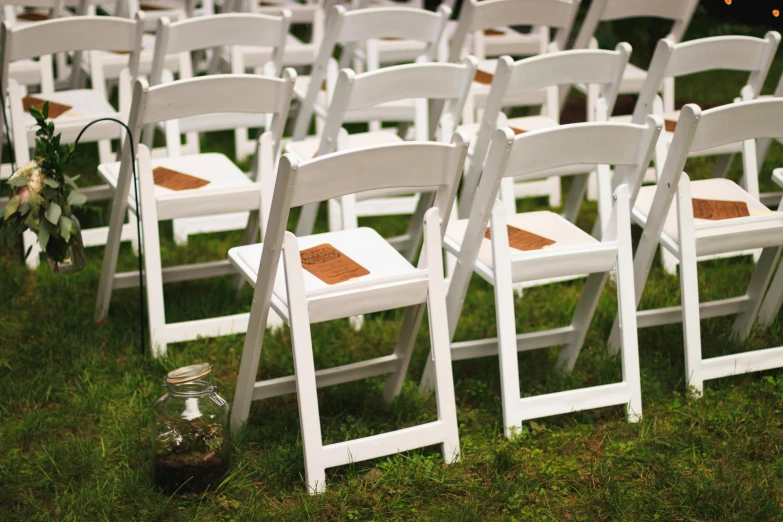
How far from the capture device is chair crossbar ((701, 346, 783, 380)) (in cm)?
361

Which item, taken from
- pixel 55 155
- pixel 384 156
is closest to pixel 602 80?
pixel 384 156

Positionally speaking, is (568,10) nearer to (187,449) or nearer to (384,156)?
(384,156)

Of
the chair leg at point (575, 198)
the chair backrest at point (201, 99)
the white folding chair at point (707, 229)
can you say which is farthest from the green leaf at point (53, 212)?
the chair leg at point (575, 198)

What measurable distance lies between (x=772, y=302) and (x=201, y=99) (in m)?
2.37

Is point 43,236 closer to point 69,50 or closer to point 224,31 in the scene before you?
point 69,50

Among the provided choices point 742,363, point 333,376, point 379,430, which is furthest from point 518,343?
point 742,363

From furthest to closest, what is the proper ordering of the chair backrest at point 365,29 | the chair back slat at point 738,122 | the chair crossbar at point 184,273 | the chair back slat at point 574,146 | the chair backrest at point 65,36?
1. the chair backrest at point 365,29
2. the chair backrest at point 65,36
3. the chair crossbar at point 184,273
4. the chair back slat at point 738,122
5. the chair back slat at point 574,146

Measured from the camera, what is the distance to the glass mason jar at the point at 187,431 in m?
3.00

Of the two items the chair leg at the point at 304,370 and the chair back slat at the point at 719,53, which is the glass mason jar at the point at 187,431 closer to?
the chair leg at the point at 304,370

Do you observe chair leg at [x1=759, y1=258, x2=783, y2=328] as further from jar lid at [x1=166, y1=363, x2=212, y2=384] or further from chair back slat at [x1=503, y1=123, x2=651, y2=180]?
jar lid at [x1=166, y1=363, x2=212, y2=384]

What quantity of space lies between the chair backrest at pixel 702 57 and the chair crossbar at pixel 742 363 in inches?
45.4

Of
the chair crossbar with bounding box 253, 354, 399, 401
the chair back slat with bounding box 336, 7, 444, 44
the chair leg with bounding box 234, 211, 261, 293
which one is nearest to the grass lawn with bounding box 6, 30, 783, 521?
→ the chair crossbar with bounding box 253, 354, 399, 401

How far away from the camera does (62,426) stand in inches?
134

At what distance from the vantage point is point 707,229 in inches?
140
